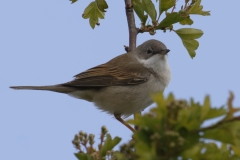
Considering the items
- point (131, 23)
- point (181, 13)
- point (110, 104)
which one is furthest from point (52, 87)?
point (181, 13)

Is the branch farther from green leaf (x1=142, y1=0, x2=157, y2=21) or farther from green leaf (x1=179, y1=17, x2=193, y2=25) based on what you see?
green leaf (x1=179, y1=17, x2=193, y2=25)

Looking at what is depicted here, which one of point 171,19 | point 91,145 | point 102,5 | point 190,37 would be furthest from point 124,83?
point 91,145

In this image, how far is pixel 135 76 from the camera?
5.96 metres

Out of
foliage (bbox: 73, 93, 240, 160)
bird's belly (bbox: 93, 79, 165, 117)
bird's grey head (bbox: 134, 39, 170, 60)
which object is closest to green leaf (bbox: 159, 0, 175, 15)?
bird's belly (bbox: 93, 79, 165, 117)

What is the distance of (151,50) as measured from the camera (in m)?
6.31

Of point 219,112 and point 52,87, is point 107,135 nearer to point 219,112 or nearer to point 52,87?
point 219,112

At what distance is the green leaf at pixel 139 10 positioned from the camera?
4652mm

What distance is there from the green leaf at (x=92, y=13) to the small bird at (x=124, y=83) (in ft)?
2.29

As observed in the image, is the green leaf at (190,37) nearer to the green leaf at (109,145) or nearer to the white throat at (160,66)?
the white throat at (160,66)

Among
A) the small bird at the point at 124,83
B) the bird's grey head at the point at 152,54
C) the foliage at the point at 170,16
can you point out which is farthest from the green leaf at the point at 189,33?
the bird's grey head at the point at 152,54

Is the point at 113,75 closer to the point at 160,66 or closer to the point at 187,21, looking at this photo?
the point at 160,66

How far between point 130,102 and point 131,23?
52.6 inches

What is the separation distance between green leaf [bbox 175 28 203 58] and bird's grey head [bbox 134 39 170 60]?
1.35 meters

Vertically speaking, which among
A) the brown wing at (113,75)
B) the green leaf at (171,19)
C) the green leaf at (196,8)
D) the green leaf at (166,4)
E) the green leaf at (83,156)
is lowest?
the green leaf at (83,156)
